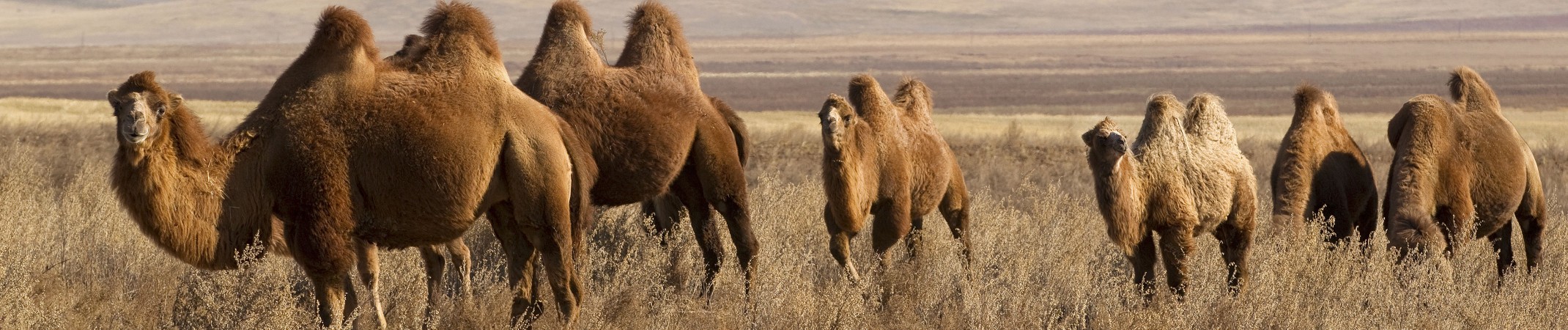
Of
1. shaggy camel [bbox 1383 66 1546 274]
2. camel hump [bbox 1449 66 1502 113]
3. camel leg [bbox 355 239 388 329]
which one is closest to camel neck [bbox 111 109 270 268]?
camel leg [bbox 355 239 388 329]

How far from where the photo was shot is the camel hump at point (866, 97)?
912 centimetres

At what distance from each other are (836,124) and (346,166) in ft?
9.59

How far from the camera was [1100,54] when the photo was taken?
114625 mm

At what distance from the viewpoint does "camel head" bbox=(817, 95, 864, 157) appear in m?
8.30

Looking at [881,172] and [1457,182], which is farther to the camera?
[881,172]

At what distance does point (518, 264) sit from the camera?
6.73m

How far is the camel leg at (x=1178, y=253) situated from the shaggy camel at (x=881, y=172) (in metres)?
1.54

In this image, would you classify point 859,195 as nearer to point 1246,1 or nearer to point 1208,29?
point 1208,29

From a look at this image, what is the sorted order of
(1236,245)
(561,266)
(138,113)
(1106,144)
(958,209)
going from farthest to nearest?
(958,209)
(1236,245)
(1106,144)
(561,266)
(138,113)

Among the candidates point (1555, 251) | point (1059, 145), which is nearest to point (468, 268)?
point (1555, 251)

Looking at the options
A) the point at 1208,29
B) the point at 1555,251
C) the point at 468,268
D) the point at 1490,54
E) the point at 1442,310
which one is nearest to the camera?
the point at 1442,310

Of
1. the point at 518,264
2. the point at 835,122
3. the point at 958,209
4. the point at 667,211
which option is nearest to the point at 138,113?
the point at 518,264

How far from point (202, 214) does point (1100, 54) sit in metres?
112

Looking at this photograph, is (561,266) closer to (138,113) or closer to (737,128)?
(138,113)
